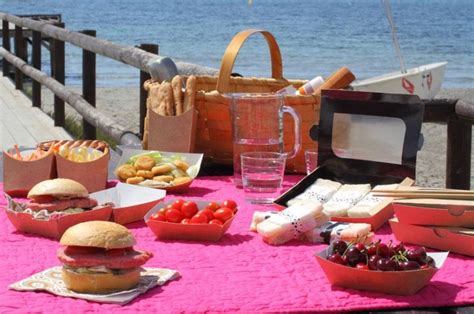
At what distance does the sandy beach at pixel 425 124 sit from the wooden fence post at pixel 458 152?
738cm

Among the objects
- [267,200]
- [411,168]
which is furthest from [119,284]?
[411,168]

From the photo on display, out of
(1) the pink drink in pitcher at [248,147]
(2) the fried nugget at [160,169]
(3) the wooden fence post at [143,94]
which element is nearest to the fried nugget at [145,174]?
(2) the fried nugget at [160,169]

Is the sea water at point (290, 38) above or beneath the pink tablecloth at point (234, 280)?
beneath

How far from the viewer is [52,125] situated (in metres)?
9.99

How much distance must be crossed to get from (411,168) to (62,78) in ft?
25.3

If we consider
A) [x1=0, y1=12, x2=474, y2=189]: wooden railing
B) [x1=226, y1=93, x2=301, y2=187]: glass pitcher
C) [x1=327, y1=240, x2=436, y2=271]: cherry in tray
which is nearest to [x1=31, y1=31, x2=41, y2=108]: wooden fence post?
[x1=0, y1=12, x2=474, y2=189]: wooden railing

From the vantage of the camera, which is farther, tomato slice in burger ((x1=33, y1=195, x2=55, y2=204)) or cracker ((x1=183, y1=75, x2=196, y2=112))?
cracker ((x1=183, y1=75, x2=196, y2=112))

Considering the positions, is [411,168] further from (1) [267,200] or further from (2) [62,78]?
(2) [62,78]

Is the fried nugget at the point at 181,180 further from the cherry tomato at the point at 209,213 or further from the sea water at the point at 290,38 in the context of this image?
the sea water at the point at 290,38

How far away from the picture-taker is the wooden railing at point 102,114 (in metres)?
3.97

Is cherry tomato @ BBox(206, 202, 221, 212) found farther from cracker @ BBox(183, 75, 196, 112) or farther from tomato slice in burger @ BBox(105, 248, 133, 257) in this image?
cracker @ BBox(183, 75, 196, 112)

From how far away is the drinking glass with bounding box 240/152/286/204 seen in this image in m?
2.87

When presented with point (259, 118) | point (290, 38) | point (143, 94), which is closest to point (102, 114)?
point (143, 94)


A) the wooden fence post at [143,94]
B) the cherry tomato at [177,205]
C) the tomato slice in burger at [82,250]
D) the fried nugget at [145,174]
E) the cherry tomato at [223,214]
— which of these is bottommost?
the wooden fence post at [143,94]
